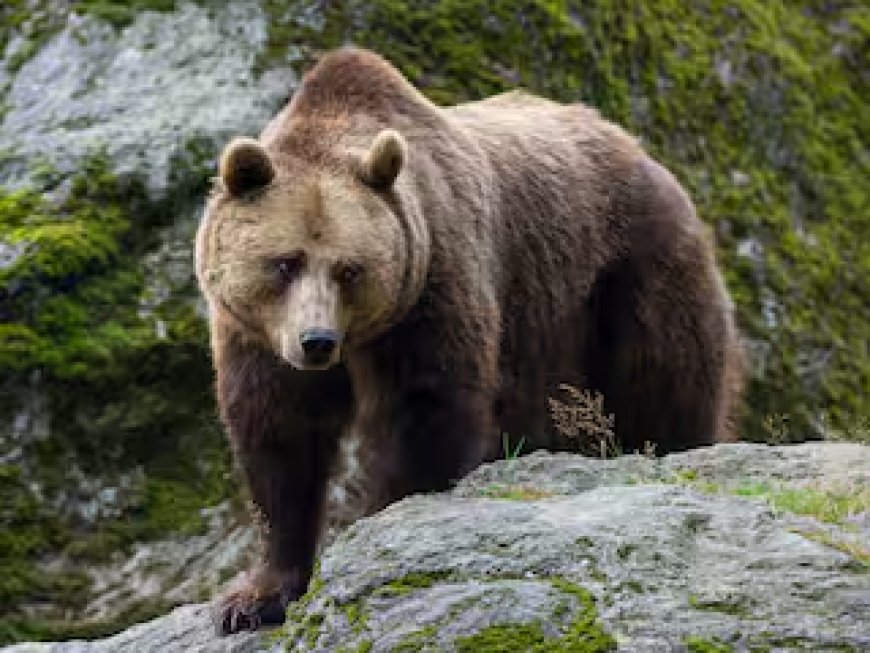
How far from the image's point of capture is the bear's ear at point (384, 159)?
5.85 m

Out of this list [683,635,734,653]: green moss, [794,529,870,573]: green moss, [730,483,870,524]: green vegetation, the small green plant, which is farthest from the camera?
the small green plant

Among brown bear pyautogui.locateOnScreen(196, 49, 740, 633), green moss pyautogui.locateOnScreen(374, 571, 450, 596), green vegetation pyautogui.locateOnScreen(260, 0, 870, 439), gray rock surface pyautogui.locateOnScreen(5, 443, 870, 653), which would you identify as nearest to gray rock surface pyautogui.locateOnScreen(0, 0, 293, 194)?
green vegetation pyautogui.locateOnScreen(260, 0, 870, 439)

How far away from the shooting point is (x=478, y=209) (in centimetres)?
663

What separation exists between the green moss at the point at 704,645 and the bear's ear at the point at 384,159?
2.36 meters

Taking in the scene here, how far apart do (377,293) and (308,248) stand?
0.27 m

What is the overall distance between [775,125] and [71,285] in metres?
4.62

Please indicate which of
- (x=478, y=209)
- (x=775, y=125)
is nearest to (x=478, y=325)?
(x=478, y=209)

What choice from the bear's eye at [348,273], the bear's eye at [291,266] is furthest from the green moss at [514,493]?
the bear's eye at [291,266]

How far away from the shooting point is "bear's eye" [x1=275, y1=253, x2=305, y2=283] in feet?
18.4

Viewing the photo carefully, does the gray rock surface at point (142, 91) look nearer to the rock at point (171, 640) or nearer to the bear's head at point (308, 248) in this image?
the bear's head at point (308, 248)

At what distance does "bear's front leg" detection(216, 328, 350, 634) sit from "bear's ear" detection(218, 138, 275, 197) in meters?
0.55

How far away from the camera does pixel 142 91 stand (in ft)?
30.0

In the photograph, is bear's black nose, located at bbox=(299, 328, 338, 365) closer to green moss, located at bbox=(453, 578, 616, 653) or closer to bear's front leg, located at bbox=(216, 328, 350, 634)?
bear's front leg, located at bbox=(216, 328, 350, 634)

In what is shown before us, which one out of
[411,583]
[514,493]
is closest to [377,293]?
[514,493]
